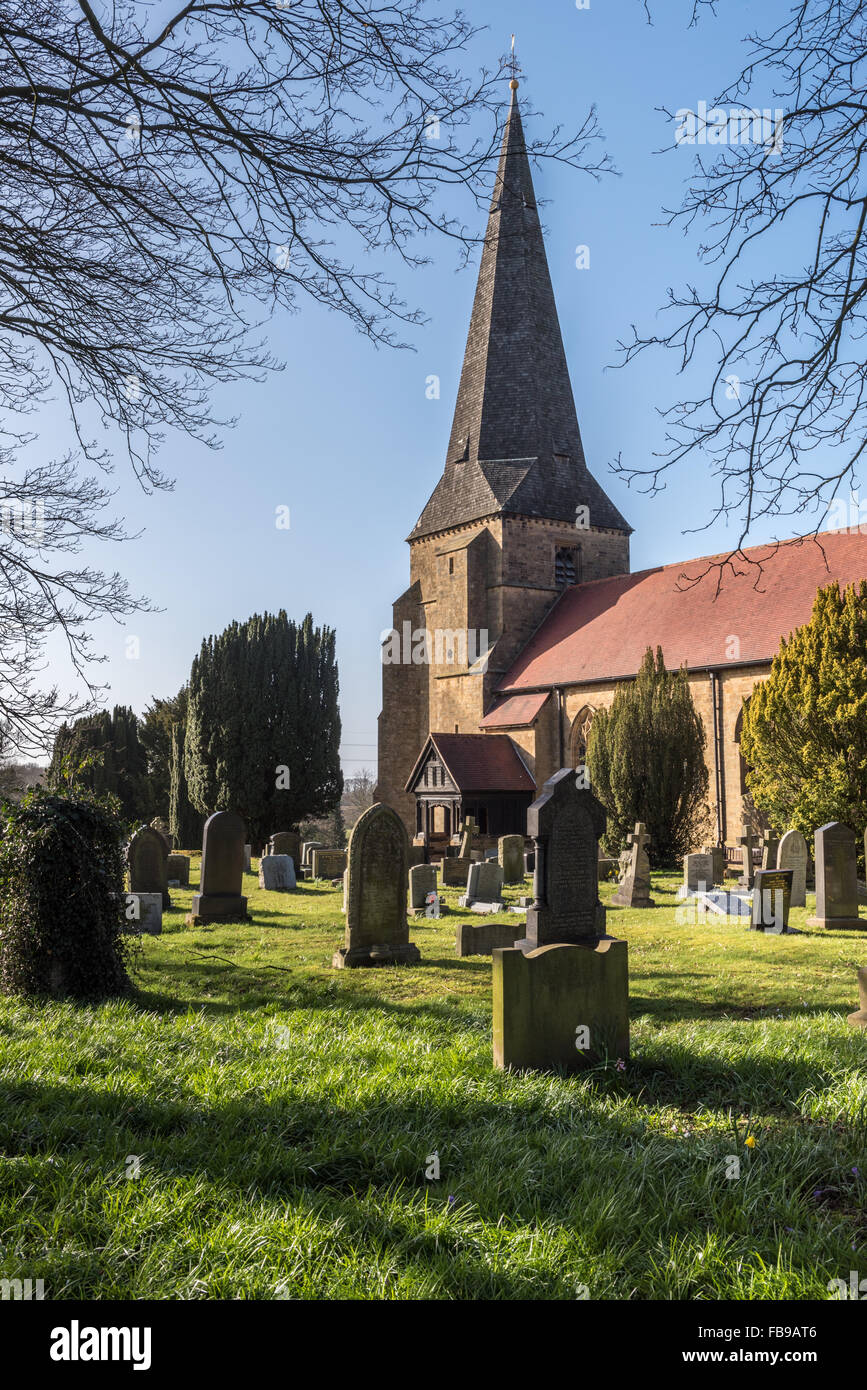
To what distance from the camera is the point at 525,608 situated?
114ft

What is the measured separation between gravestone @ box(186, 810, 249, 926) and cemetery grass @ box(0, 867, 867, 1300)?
6110 mm

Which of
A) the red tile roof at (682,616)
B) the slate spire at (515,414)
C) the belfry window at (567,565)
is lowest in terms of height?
the red tile roof at (682,616)

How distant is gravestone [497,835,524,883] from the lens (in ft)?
58.1

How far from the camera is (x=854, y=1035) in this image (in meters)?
5.35

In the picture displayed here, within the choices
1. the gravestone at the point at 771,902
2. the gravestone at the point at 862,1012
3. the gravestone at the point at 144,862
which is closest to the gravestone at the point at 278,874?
the gravestone at the point at 144,862

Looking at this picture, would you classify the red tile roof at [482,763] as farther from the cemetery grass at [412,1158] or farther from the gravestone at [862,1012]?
the gravestone at [862,1012]

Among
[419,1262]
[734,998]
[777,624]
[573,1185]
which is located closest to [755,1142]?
[573,1185]

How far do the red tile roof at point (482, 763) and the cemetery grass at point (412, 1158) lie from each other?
2180 cm

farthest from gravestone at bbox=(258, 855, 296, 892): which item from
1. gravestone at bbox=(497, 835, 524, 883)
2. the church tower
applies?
the church tower

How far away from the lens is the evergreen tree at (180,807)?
1283 inches

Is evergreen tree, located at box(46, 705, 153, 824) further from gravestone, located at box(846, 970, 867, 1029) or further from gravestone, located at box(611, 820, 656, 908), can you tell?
gravestone, located at box(846, 970, 867, 1029)

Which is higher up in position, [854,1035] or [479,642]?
[479,642]
